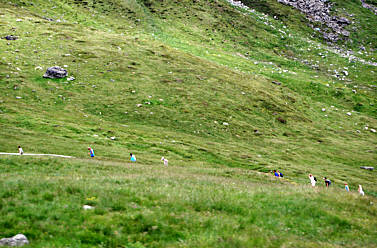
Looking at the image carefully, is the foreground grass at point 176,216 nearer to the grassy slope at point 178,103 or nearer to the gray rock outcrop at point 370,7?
the grassy slope at point 178,103

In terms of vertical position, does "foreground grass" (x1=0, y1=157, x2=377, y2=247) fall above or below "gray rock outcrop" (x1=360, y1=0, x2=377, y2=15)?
below

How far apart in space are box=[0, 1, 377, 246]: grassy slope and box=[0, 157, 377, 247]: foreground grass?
150 mm

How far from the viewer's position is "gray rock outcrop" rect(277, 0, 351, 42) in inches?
5310

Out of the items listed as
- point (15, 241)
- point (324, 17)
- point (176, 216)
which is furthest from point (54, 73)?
point (324, 17)

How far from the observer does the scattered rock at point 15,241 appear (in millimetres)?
9827

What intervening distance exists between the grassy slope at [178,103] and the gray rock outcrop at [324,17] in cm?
2539

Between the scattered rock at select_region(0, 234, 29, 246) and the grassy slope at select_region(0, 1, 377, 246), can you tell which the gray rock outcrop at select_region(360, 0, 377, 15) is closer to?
the grassy slope at select_region(0, 1, 377, 246)

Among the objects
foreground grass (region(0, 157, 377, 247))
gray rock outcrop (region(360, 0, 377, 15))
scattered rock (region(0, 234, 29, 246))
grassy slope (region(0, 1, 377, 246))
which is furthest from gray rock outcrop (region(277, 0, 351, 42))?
scattered rock (region(0, 234, 29, 246))

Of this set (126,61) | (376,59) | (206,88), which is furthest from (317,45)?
(126,61)

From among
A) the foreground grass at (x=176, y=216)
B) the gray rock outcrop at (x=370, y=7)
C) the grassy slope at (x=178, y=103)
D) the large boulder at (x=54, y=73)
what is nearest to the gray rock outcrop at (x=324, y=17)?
the gray rock outcrop at (x=370, y=7)

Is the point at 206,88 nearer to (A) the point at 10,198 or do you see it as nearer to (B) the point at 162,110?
(B) the point at 162,110

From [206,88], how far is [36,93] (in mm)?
36355

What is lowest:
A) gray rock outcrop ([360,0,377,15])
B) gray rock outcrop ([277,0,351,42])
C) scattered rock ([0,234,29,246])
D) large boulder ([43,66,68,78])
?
large boulder ([43,66,68,78])

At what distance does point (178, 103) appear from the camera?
6147 centimetres
